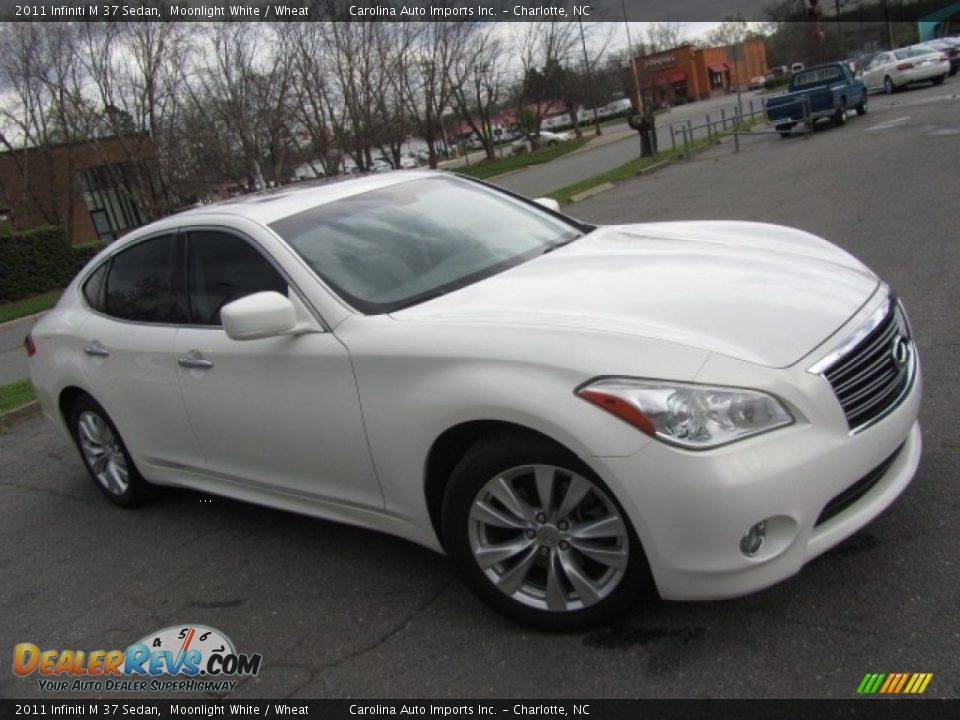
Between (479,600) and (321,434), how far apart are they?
90cm

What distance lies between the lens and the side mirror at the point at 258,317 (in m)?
3.16

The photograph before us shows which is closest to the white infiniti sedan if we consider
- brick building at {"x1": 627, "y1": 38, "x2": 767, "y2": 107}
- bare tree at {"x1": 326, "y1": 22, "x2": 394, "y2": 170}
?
bare tree at {"x1": 326, "y1": 22, "x2": 394, "y2": 170}

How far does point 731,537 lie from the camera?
8.13 feet

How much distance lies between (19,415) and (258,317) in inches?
224

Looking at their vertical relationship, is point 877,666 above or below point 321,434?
below

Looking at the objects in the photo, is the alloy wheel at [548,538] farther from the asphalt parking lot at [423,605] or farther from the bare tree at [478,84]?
the bare tree at [478,84]

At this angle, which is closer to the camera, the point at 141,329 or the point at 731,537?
the point at 731,537

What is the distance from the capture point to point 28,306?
22312 mm

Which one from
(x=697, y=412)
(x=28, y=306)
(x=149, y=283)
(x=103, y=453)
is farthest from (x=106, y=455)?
(x=28, y=306)

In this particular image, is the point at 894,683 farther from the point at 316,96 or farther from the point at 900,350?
the point at 316,96

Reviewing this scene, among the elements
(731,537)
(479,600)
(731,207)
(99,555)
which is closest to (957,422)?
(731,537)

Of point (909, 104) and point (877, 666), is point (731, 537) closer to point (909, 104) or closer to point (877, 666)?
point (877, 666)

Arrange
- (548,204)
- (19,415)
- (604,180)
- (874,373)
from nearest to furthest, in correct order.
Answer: (874,373)
(548,204)
(19,415)
(604,180)

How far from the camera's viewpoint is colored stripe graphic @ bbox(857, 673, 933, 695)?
2398 millimetres
